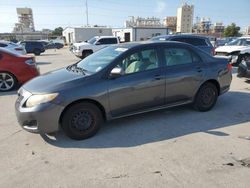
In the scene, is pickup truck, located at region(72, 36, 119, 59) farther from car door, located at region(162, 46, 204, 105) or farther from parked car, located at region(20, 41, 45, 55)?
car door, located at region(162, 46, 204, 105)

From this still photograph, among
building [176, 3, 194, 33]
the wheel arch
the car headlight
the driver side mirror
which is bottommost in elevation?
the wheel arch

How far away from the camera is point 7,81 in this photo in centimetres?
756

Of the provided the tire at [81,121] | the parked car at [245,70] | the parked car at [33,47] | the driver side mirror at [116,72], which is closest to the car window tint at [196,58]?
the driver side mirror at [116,72]

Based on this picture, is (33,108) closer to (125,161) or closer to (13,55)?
(125,161)

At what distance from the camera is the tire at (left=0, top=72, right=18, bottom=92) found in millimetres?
7511

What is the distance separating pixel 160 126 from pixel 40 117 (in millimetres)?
2192

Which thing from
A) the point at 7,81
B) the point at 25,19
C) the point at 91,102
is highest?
the point at 25,19

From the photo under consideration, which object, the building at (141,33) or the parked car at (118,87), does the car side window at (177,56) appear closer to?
the parked car at (118,87)

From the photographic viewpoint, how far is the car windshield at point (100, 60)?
4.27 meters

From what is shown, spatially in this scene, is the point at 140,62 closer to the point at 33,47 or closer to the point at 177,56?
the point at 177,56

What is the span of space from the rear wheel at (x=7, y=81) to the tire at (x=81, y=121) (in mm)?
4634

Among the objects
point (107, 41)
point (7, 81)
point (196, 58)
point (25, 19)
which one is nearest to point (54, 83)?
point (196, 58)

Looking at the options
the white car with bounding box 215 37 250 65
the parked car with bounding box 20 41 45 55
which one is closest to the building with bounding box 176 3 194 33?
the parked car with bounding box 20 41 45 55

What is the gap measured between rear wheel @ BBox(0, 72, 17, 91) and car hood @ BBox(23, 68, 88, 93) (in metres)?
3.77
